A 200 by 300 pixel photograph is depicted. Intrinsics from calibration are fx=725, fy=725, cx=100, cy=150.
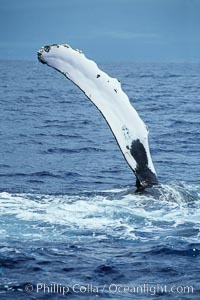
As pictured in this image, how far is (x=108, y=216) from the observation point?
8961 millimetres

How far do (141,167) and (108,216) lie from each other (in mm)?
753

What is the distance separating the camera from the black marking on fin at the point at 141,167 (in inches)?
353

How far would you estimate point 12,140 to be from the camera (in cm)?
2045

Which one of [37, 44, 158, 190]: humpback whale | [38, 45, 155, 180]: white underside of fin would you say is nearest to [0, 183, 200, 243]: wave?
[37, 44, 158, 190]: humpback whale

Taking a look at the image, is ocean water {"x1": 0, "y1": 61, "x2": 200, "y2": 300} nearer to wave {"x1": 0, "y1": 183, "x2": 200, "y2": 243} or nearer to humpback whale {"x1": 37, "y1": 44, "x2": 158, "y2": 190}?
wave {"x1": 0, "y1": 183, "x2": 200, "y2": 243}

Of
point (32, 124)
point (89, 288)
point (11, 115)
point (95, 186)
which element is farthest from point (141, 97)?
point (89, 288)

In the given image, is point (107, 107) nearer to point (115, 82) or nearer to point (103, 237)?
point (115, 82)

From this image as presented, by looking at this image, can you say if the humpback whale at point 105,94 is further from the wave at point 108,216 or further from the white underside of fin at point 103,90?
the wave at point 108,216

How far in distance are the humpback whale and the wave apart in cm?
68

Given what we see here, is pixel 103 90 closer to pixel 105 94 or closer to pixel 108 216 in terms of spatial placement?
pixel 105 94

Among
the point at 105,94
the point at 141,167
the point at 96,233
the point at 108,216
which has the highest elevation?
the point at 105,94

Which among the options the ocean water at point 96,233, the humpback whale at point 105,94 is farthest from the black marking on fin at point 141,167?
the ocean water at point 96,233

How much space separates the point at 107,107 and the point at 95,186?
4330mm

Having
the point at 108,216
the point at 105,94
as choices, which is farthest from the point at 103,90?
the point at 108,216
